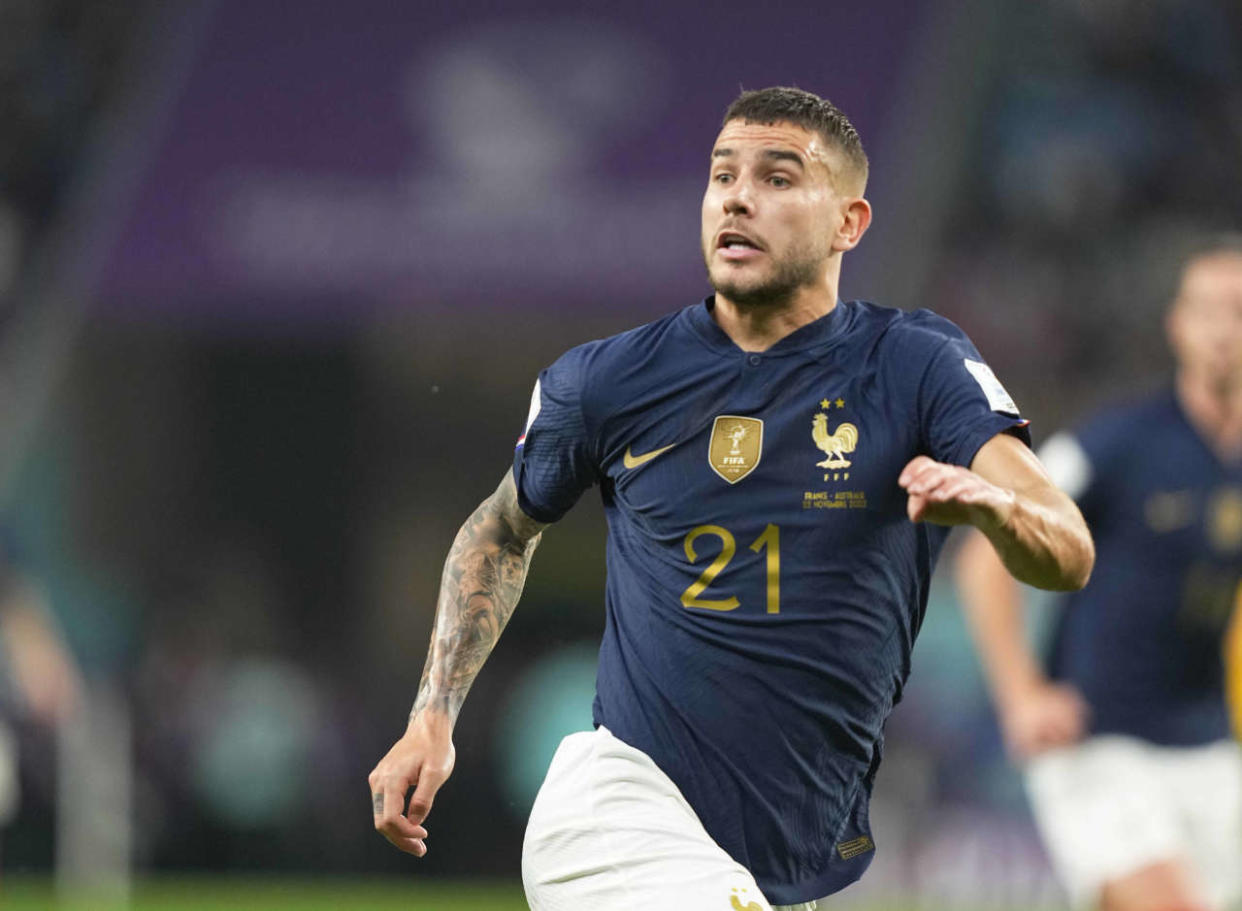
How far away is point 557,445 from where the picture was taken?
14.7 ft

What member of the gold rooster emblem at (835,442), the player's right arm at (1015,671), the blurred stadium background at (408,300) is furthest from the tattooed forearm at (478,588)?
the blurred stadium background at (408,300)

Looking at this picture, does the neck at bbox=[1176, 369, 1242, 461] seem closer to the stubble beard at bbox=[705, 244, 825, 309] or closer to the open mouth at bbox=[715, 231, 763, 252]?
the stubble beard at bbox=[705, 244, 825, 309]

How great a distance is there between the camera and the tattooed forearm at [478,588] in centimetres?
462

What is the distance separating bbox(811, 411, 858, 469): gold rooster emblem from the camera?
416cm

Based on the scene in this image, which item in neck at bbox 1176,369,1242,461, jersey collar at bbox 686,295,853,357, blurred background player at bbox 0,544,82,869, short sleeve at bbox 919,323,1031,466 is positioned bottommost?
blurred background player at bbox 0,544,82,869

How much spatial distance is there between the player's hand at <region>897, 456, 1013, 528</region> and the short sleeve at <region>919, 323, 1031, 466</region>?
48 centimetres

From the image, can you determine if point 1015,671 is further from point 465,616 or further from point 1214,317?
point 465,616

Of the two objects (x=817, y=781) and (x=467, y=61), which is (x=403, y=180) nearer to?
(x=467, y=61)

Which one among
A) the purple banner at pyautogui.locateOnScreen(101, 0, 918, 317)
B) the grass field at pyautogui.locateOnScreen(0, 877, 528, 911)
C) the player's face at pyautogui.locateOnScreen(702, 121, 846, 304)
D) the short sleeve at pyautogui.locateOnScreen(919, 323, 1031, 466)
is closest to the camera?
the short sleeve at pyautogui.locateOnScreen(919, 323, 1031, 466)

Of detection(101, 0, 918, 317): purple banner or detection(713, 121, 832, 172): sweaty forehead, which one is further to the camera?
detection(101, 0, 918, 317): purple banner

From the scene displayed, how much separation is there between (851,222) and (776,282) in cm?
33

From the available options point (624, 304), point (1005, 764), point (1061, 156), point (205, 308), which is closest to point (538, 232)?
point (624, 304)

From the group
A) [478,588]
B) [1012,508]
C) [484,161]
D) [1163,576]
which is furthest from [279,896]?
[1012,508]

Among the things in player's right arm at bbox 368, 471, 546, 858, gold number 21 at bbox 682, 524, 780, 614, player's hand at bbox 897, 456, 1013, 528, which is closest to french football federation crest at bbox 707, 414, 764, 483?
gold number 21 at bbox 682, 524, 780, 614
